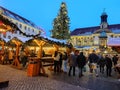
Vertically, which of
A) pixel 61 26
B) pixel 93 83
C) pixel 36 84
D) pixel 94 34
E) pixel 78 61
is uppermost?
pixel 94 34

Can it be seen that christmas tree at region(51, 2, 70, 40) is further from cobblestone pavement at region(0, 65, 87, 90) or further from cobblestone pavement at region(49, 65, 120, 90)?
cobblestone pavement at region(0, 65, 87, 90)

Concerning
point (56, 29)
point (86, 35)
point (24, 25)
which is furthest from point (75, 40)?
point (56, 29)

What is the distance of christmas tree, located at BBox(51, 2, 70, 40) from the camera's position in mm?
43812

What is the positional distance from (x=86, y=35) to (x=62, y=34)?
33.5m

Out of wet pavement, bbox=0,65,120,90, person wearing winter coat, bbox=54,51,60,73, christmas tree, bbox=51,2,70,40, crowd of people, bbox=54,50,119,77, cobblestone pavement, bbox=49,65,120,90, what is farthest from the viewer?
christmas tree, bbox=51,2,70,40

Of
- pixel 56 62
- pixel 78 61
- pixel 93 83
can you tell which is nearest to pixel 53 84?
pixel 93 83

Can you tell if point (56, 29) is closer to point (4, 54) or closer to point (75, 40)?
point (4, 54)

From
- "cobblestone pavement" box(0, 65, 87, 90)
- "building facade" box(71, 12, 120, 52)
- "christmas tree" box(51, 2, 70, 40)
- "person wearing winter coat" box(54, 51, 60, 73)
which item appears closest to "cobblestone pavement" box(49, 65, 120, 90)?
"cobblestone pavement" box(0, 65, 87, 90)

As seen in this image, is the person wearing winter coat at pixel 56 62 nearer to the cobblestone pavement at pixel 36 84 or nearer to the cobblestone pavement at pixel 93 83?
the cobblestone pavement at pixel 93 83

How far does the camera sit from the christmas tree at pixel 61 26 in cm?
4381

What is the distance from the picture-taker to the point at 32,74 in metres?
12.8

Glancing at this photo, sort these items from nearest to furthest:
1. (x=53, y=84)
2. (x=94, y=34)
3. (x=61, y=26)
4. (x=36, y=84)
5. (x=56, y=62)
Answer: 1. (x=36, y=84)
2. (x=53, y=84)
3. (x=56, y=62)
4. (x=61, y=26)
5. (x=94, y=34)

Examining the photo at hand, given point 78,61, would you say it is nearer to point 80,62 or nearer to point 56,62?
point 80,62

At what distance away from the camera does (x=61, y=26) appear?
44781 mm
